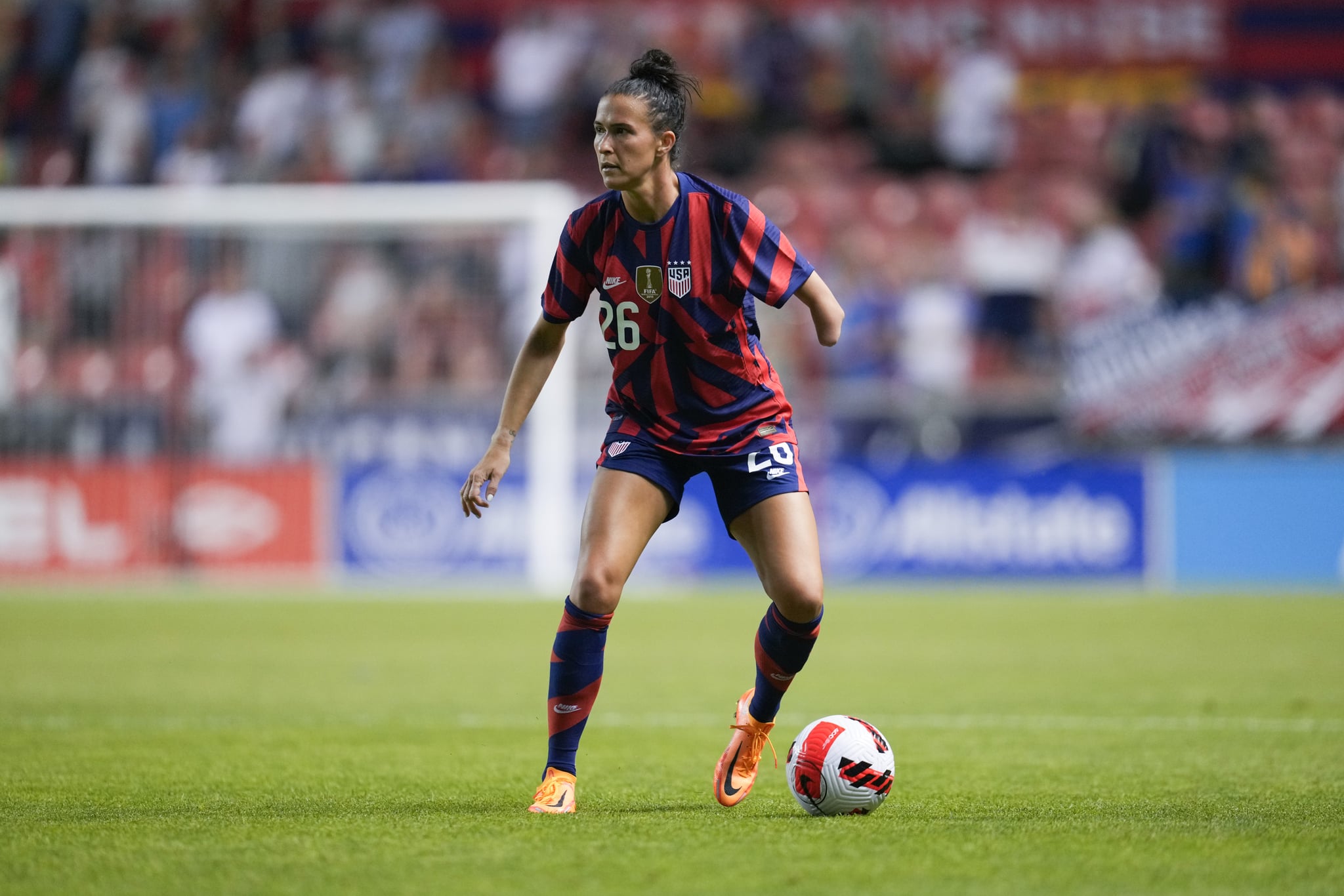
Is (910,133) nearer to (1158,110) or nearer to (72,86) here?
(1158,110)

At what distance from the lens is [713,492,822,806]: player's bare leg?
18.0ft

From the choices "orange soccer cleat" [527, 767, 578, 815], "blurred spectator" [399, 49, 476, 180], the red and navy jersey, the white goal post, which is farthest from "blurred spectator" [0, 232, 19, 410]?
"orange soccer cleat" [527, 767, 578, 815]

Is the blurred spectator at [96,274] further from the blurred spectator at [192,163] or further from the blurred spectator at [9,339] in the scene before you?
the blurred spectator at [192,163]

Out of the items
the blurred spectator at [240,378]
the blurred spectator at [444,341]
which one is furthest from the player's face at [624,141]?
the blurred spectator at [240,378]

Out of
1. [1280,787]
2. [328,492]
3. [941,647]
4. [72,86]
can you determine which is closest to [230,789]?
[1280,787]

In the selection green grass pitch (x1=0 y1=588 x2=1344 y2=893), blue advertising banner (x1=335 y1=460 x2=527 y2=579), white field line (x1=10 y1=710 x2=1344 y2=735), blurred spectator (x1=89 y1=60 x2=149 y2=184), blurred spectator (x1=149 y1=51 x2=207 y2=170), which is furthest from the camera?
blurred spectator (x1=149 y1=51 x2=207 y2=170)

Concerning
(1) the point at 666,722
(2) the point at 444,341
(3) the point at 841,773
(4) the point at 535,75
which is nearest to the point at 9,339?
(2) the point at 444,341

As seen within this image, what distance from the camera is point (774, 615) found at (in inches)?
223

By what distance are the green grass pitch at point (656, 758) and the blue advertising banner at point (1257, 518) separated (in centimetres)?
288

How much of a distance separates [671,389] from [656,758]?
1.86 metres

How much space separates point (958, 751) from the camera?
22.6 feet

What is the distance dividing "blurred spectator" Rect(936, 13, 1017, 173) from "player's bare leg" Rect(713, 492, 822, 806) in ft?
48.6

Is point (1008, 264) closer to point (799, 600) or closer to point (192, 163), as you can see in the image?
point (192, 163)

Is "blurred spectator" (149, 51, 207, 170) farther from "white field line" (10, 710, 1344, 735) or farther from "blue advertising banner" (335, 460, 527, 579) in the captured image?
"white field line" (10, 710, 1344, 735)
